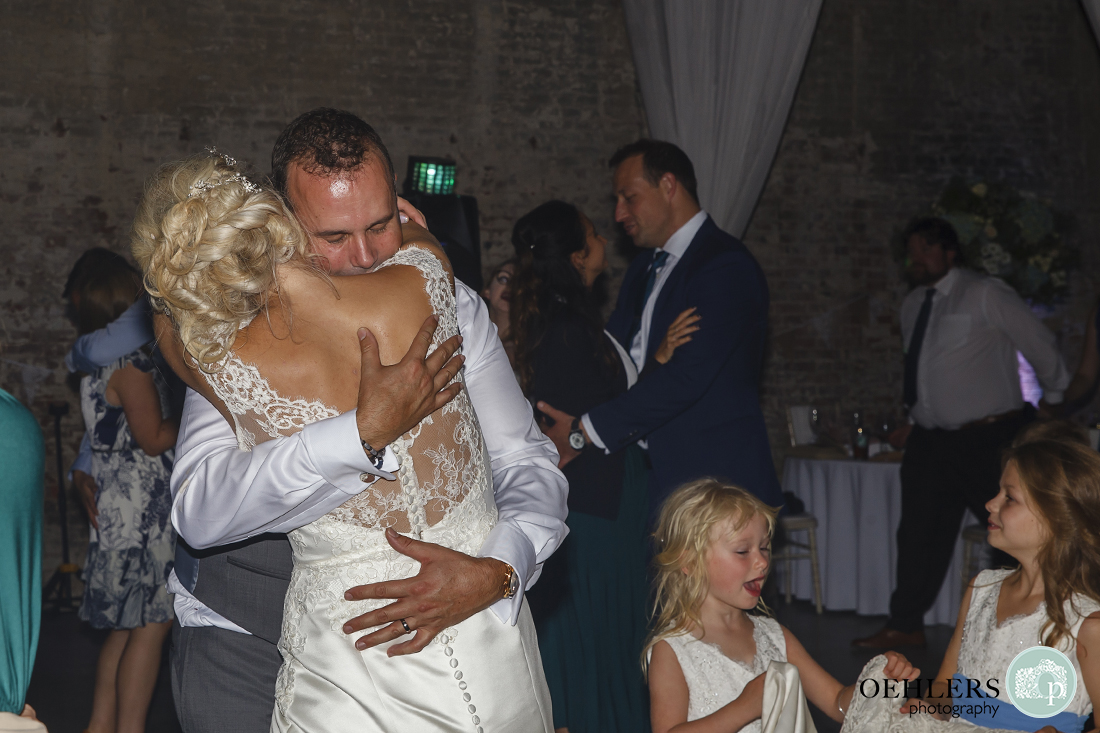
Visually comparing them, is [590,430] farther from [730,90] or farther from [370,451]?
[730,90]

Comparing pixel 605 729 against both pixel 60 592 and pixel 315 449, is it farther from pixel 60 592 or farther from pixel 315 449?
pixel 60 592

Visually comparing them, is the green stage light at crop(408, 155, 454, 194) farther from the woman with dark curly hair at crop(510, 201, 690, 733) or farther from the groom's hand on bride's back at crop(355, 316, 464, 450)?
the groom's hand on bride's back at crop(355, 316, 464, 450)

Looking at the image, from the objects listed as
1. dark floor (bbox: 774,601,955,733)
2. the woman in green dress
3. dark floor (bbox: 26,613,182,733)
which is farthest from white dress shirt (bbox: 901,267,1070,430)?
dark floor (bbox: 26,613,182,733)

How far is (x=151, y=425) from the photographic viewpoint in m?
3.44

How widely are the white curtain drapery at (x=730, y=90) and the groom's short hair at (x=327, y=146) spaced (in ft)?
11.7

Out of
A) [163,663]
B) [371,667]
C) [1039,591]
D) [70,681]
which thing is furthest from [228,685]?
[163,663]

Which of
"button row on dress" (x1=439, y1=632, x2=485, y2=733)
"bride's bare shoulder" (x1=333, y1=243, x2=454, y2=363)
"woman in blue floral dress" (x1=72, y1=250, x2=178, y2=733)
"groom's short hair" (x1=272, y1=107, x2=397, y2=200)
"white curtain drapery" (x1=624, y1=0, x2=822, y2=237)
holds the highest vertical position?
"white curtain drapery" (x1=624, y1=0, x2=822, y2=237)

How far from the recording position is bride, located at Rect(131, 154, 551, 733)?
4.04ft

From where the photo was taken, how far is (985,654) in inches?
88.5

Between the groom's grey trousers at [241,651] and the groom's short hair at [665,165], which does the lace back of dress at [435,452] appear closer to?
the groom's grey trousers at [241,651]

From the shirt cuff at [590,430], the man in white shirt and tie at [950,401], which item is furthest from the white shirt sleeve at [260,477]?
the man in white shirt and tie at [950,401]

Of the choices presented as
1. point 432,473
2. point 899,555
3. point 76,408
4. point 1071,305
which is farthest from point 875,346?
point 432,473

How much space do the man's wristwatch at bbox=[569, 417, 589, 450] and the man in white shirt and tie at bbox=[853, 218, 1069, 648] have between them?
2.37 meters

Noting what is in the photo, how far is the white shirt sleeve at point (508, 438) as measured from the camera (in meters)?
1.52
